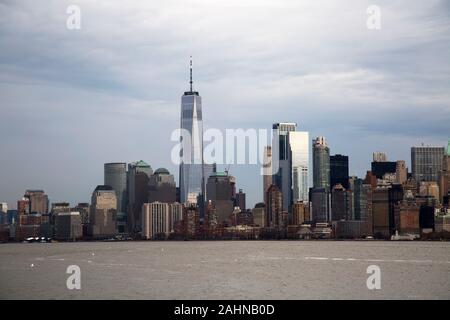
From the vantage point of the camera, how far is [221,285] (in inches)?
4237

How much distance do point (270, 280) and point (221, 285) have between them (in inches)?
473

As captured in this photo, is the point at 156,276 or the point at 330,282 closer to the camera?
the point at 330,282
